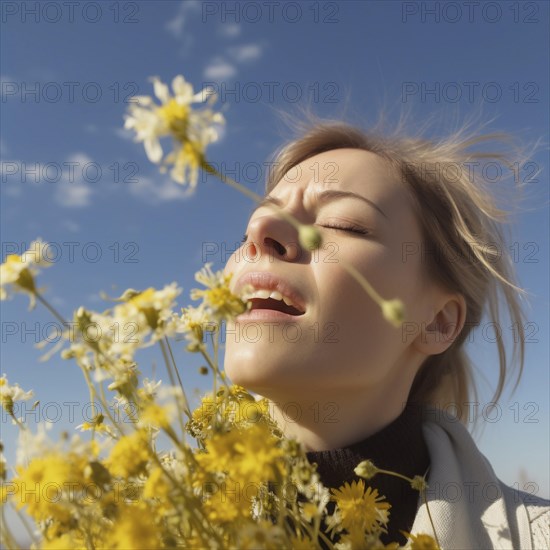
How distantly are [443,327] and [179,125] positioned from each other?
3.61 ft

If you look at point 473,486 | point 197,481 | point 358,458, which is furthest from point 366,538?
point 473,486

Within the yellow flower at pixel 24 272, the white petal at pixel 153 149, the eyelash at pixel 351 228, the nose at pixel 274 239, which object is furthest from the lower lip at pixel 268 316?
the white petal at pixel 153 149

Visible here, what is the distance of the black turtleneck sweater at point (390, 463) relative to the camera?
1202 mm

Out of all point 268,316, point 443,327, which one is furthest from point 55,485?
point 443,327

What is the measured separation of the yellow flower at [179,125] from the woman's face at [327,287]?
59cm

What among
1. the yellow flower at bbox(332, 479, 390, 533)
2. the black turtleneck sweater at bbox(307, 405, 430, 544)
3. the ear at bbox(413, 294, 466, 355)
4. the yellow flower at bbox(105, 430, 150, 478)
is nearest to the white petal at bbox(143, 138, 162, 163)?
the yellow flower at bbox(105, 430, 150, 478)

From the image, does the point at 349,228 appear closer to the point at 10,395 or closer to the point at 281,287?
the point at 281,287

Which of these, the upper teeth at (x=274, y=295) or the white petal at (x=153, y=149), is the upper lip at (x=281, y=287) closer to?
the upper teeth at (x=274, y=295)

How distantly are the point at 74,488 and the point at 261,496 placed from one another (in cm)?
29

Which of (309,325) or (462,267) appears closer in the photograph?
(309,325)

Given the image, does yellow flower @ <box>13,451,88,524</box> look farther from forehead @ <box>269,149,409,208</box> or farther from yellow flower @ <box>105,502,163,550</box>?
forehead @ <box>269,149,409,208</box>

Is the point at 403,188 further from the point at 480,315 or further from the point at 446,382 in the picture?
the point at 446,382

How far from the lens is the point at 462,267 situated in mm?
1490

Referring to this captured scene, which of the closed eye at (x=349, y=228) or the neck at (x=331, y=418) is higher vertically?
the closed eye at (x=349, y=228)
